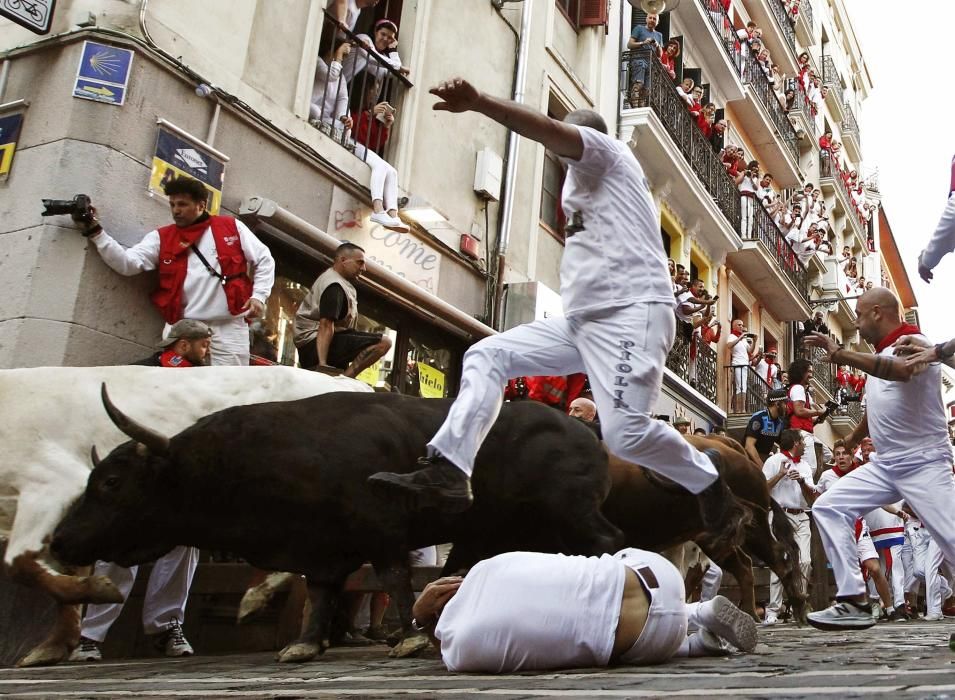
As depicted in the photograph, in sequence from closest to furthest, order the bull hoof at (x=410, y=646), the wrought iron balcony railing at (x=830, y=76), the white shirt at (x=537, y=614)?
the white shirt at (x=537, y=614) → the bull hoof at (x=410, y=646) → the wrought iron balcony railing at (x=830, y=76)

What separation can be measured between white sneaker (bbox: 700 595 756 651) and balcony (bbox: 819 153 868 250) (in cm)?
3104

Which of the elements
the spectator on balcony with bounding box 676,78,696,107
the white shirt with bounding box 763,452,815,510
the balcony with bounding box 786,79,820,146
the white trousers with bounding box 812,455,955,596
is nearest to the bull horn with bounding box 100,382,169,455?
the white trousers with bounding box 812,455,955,596

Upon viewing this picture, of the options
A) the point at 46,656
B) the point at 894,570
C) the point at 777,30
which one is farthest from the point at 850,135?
the point at 46,656

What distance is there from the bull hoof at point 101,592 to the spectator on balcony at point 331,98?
627 centimetres

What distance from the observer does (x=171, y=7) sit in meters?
8.33

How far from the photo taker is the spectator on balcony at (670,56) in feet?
63.0

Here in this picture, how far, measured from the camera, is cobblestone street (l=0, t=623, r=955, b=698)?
2588 millimetres

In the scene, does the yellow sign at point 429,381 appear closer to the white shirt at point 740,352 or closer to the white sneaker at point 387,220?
the white sneaker at point 387,220

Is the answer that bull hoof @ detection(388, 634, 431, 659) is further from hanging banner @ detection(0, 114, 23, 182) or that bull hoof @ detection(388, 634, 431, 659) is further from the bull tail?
hanging banner @ detection(0, 114, 23, 182)

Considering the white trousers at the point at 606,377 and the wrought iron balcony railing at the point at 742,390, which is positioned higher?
the wrought iron balcony railing at the point at 742,390

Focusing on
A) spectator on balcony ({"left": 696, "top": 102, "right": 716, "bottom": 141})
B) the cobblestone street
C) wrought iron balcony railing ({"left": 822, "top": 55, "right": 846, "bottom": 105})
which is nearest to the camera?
the cobblestone street

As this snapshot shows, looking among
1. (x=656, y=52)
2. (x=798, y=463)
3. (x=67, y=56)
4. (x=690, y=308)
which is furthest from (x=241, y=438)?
(x=656, y=52)

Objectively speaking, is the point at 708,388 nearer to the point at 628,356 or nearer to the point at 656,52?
the point at 656,52

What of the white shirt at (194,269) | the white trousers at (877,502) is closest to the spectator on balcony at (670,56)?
the white shirt at (194,269)
